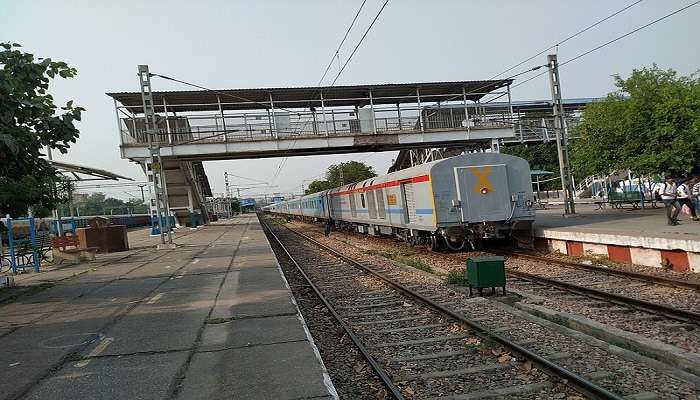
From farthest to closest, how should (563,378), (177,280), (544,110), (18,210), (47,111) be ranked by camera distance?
(544,110) → (177,280) → (18,210) → (47,111) → (563,378)

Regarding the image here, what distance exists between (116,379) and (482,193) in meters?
12.4

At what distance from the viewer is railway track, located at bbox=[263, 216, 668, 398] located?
5.24 m

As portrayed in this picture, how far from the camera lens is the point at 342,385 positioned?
571cm

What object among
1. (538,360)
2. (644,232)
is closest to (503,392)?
(538,360)

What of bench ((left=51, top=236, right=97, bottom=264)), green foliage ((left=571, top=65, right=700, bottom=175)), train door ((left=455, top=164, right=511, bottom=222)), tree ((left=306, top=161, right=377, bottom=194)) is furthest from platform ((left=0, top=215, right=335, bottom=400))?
tree ((left=306, top=161, right=377, bottom=194))

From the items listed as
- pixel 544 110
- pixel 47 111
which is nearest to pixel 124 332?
pixel 47 111

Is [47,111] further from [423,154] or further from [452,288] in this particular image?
[423,154]

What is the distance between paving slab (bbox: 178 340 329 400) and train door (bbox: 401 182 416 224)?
38.2ft

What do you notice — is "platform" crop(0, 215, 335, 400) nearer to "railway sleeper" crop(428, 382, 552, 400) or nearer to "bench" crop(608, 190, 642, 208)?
"railway sleeper" crop(428, 382, 552, 400)

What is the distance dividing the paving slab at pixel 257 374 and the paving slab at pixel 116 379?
25 centimetres

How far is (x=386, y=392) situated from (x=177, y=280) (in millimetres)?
9129

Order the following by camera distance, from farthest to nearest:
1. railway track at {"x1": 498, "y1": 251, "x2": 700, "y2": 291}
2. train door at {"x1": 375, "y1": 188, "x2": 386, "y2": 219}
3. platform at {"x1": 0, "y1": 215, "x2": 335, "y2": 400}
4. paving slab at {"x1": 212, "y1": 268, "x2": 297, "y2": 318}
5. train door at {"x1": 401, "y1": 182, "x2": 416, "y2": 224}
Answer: train door at {"x1": 375, "y1": 188, "x2": 386, "y2": 219} < train door at {"x1": 401, "y1": 182, "x2": 416, "y2": 224} < railway track at {"x1": 498, "y1": 251, "x2": 700, "y2": 291} < paving slab at {"x1": 212, "y1": 268, "x2": 297, "y2": 318} < platform at {"x1": 0, "y1": 215, "x2": 335, "y2": 400}

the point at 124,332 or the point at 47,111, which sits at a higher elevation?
the point at 47,111

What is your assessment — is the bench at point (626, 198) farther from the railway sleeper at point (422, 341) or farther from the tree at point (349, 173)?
the tree at point (349, 173)
